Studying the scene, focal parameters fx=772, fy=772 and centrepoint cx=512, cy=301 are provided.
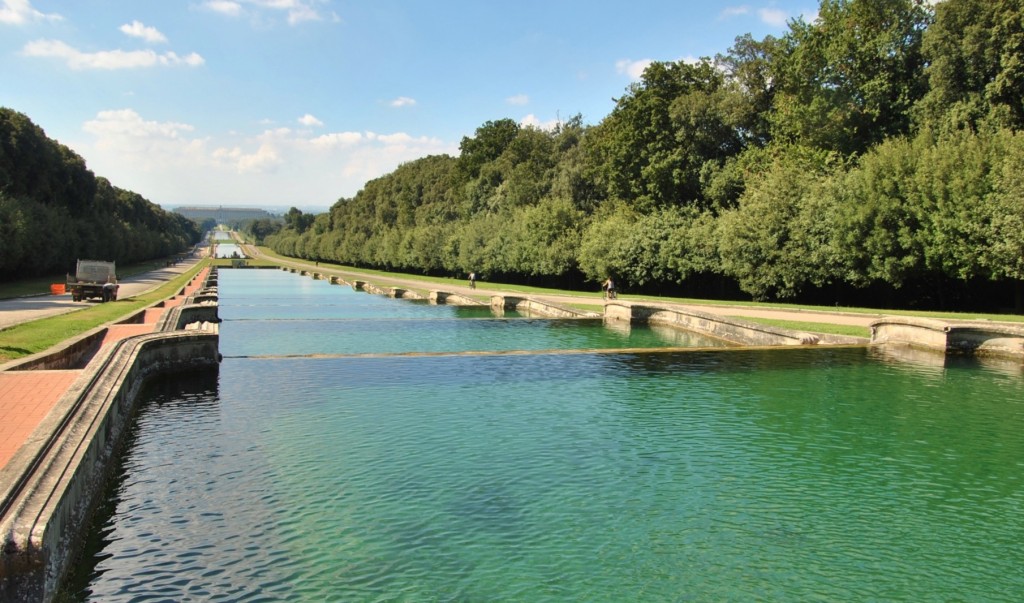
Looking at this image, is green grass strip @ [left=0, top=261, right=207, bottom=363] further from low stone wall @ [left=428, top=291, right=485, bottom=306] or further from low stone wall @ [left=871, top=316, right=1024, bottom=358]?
low stone wall @ [left=871, top=316, right=1024, bottom=358]

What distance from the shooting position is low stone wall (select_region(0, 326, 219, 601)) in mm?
5938

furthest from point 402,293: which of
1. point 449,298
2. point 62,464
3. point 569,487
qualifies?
point 62,464

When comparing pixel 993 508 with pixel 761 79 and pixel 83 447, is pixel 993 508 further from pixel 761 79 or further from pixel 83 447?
pixel 761 79

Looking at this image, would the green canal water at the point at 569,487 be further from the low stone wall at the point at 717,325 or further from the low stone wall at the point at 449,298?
the low stone wall at the point at 449,298

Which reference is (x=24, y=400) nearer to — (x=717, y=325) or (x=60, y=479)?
(x=60, y=479)

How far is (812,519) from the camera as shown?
8812 millimetres

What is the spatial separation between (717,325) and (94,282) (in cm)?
3012

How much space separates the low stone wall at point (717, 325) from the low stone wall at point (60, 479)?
56.3 ft

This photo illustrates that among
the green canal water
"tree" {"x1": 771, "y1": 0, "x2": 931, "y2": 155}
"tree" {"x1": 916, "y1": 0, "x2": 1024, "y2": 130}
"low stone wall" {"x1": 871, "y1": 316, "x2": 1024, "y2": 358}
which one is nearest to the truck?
the green canal water

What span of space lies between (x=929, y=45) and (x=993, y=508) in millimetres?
35259

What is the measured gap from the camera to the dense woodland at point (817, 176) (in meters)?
30.9

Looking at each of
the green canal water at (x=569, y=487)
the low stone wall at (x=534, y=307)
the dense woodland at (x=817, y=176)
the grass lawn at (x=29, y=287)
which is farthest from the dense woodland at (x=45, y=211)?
the green canal water at (x=569, y=487)

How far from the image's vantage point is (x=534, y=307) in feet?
124

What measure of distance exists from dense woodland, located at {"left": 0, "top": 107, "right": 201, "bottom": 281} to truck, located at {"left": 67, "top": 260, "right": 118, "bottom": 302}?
13.9 meters
